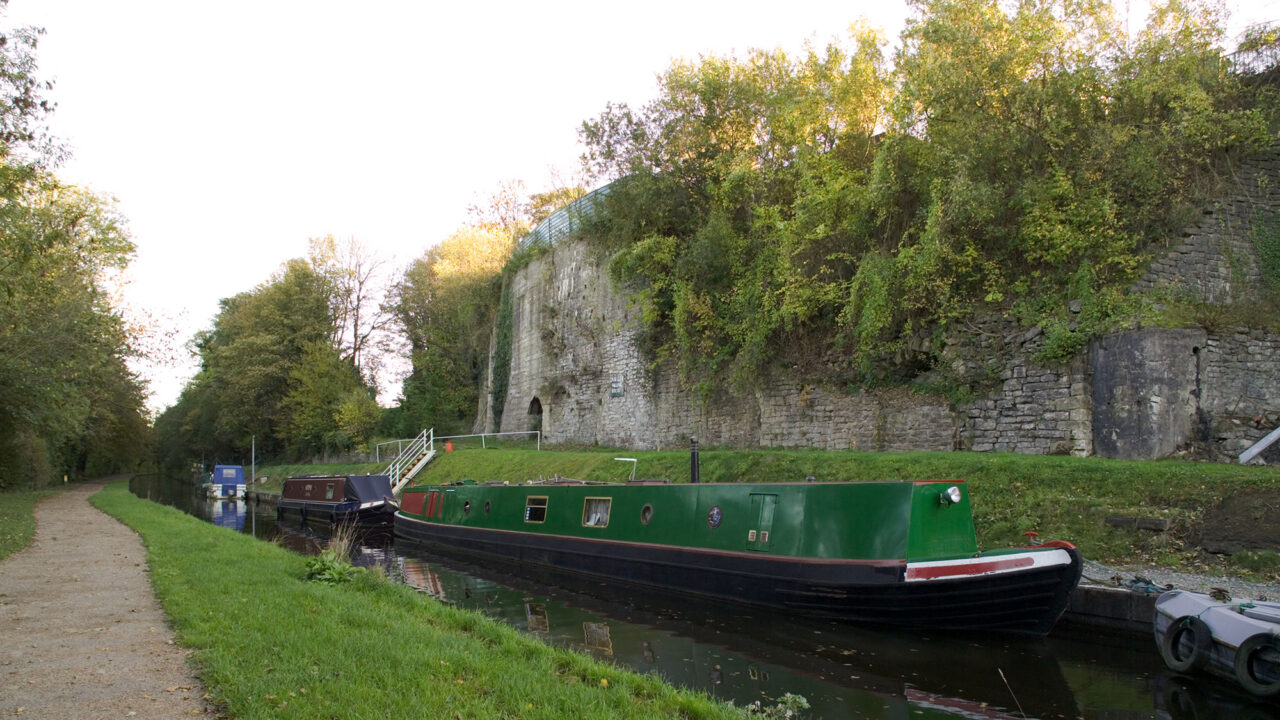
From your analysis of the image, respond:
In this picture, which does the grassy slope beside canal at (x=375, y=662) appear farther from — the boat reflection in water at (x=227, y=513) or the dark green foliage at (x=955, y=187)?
the boat reflection in water at (x=227, y=513)

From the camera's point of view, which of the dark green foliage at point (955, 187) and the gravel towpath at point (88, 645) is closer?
the gravel towpath at point (88, 645)

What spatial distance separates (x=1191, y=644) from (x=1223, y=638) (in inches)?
11.9

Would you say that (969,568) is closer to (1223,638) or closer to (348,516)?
(1223,638)

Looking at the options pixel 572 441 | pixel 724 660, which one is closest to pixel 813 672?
pixel 724 660

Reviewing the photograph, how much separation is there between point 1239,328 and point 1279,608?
24.0ft

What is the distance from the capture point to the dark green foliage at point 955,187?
39.8 feet

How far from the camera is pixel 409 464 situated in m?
26.3

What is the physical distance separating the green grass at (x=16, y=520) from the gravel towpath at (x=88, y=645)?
1.43 meters

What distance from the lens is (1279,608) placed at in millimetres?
5758

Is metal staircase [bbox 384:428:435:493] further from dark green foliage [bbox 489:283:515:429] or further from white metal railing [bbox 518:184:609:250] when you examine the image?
white metal railing [bbox 518:184:609:250]

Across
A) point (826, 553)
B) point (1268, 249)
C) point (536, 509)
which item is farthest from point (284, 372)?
point (1268, 249)

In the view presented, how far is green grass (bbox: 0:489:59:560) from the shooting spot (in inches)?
460

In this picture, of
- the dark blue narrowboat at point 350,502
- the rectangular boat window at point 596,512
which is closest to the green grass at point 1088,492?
the rectangular boat window at point 596,512

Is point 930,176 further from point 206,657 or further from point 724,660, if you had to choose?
point 206,657
